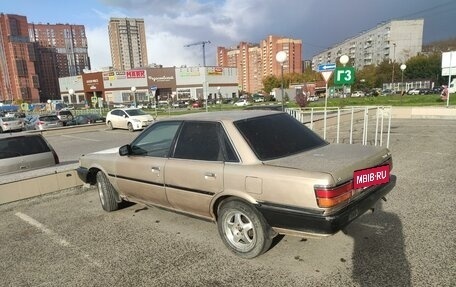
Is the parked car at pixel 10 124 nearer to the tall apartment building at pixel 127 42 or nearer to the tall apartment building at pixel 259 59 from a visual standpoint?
the tall apartment building at pixel 259 59

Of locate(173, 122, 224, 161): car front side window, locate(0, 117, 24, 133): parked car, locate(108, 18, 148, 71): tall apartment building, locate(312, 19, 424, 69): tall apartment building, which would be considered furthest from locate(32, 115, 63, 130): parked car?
locate(108, 18, 148, 71): tall apartment building

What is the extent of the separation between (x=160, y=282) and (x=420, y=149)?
28.9 ft

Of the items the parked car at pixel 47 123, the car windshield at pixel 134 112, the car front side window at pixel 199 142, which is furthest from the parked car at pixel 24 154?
the parked car at pixel 47 123

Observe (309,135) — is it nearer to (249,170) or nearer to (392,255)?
(249,170)

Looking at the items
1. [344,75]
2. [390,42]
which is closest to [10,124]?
[344,75]

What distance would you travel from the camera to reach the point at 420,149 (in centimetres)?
925

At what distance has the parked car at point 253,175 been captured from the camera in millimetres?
2975

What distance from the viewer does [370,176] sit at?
334cm

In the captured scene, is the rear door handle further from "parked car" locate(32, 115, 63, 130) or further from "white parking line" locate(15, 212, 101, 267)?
"parked car" locate(32, 115, 63, 130)

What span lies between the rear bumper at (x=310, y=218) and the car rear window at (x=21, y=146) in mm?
5733

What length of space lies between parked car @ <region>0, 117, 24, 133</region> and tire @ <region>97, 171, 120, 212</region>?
1026 inches

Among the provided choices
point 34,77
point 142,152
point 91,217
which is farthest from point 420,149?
point 34,77

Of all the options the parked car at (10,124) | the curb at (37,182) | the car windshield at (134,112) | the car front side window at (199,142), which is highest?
the car front side window at (199,142)

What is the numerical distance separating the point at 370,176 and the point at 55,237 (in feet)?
13.5
